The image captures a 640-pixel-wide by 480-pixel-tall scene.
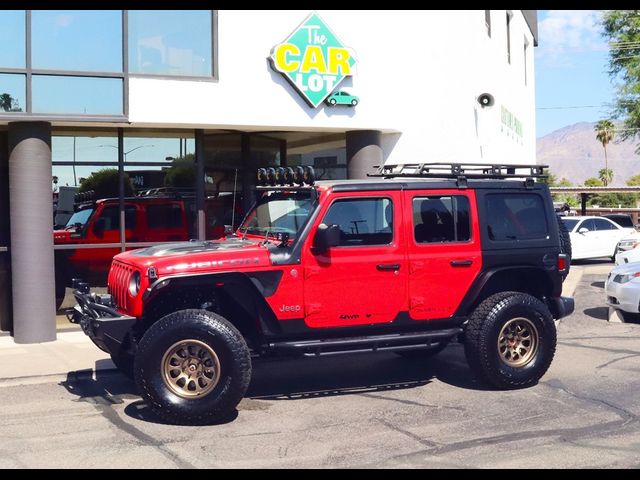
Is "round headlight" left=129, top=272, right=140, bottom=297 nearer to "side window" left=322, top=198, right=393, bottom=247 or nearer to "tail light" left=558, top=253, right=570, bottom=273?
"side window" left=322, top=198, right=393, bottom=247

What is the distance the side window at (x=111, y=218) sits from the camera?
12836mm

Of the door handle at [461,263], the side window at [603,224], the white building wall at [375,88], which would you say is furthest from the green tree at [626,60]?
the door handle at [461,263]

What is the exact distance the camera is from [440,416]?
748cm

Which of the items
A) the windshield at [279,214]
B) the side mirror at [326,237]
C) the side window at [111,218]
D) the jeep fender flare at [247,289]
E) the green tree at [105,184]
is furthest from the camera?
the side window at [111,218]

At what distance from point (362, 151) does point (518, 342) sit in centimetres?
601

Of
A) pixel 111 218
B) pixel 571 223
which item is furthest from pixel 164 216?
pixel 571 223

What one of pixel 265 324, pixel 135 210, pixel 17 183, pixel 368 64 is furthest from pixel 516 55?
pixel 265 324

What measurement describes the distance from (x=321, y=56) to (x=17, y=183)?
493 centimetres

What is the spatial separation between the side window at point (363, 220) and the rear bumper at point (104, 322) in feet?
6.83

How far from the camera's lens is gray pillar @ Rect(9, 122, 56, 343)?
460 inches

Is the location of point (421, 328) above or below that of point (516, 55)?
below

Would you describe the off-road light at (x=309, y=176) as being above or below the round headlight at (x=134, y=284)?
above

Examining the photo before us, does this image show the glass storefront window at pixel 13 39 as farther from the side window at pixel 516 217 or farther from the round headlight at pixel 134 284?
the side window at pixel 516 217

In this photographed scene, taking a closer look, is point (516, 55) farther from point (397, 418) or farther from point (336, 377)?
point (397, 418)
